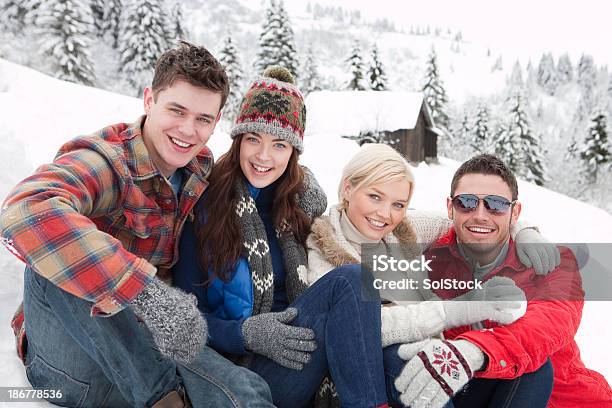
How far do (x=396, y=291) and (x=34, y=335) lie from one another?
2075mm

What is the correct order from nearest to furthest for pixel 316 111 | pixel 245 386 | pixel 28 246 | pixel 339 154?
pixel 28 246
pixel 245 386
pixel 339 154
pixel 316 111

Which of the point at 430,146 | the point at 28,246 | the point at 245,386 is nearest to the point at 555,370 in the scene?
the point at 245,386

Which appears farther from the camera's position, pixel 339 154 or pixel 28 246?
pixel 339 154

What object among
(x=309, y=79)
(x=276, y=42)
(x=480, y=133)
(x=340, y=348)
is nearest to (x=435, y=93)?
(x=480, y=133)

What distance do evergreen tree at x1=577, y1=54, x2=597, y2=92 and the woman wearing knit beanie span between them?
11364 cm

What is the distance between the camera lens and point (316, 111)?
2705cm

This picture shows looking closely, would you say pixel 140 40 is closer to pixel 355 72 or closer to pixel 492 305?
pixel 355 72

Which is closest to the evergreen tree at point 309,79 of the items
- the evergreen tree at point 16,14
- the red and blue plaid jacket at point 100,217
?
the evergreen tree at point 16,14

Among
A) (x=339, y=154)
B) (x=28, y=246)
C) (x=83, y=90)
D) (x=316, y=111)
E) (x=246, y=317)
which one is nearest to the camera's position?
(x=28, y=246)

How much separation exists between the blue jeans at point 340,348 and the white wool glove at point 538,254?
970mm

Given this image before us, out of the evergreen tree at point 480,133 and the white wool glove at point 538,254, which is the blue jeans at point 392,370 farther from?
the evergreen tree at point 480,133

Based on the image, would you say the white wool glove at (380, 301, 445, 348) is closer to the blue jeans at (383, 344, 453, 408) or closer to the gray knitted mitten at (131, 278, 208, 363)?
the blue jeans at (383, 344, 453, 408)

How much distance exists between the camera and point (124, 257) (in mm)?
1854

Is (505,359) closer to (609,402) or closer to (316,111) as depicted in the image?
(609,402)
